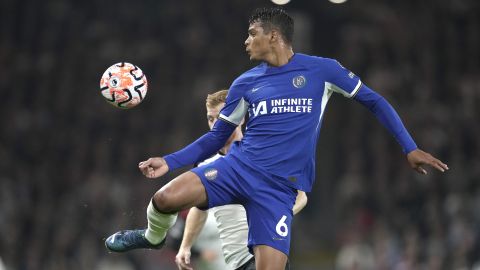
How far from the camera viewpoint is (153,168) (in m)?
5.84

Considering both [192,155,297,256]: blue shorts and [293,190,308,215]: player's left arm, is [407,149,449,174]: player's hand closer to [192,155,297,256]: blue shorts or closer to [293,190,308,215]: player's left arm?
[192,155,297,256]: blue shorts

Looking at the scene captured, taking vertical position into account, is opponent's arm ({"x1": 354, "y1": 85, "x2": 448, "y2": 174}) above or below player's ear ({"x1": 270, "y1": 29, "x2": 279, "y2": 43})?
below

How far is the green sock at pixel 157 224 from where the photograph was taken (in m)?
5.84

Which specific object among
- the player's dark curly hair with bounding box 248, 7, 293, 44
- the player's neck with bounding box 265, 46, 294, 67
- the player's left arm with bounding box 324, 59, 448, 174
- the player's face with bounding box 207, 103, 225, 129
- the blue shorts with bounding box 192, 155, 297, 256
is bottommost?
the blue shorts with bounding box 192, 155, 297, 256

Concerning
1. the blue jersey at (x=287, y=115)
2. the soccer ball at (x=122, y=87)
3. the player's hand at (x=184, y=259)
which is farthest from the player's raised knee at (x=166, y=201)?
the soccer ball at (x=122, y=87)

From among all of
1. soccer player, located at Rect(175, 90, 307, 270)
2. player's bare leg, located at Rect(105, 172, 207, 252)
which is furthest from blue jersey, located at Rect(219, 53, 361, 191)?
soccer player, located at Rect(175, 90, 307, 270)

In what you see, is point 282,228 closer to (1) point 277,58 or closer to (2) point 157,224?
(2) point 157,224

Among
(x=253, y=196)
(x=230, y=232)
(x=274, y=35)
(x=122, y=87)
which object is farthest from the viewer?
(x=230, y=232)

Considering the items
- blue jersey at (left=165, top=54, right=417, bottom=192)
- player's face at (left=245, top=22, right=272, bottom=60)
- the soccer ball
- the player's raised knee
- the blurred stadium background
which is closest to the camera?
the player's raised knee

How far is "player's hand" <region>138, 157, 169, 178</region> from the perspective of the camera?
581 centimetres

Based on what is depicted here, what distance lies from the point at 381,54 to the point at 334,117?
99 cm

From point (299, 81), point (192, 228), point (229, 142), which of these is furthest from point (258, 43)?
point (192, 228)

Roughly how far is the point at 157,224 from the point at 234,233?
24.2 inches

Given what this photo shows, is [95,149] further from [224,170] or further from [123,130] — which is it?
[224,170]
